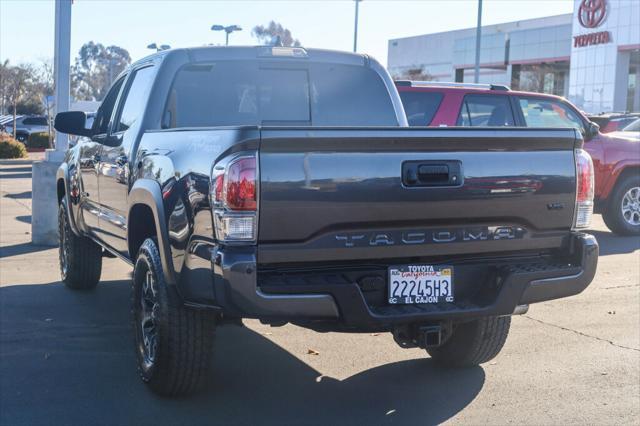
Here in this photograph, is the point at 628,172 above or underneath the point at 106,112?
underneath

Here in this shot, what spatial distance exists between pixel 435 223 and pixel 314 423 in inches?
49.4

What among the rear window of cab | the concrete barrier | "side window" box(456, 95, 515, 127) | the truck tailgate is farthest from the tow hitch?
the concrete barrier

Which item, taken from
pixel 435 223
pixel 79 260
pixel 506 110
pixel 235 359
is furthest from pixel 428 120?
pixel 435 223

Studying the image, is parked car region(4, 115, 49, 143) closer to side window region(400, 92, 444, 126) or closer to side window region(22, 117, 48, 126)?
side window region(22, 117, 48, 126)

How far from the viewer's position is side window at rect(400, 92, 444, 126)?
389 inches

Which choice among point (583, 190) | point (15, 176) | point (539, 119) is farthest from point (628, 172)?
point (15, 176)

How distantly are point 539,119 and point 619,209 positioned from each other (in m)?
2.00

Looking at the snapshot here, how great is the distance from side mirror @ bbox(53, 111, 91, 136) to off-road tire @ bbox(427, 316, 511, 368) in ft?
11.1

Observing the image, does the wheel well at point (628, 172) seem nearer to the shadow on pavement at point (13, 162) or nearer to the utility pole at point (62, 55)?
the utility pole at point (62, 55)

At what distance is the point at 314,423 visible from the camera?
4566mm

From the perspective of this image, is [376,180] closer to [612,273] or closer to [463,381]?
[463,381]

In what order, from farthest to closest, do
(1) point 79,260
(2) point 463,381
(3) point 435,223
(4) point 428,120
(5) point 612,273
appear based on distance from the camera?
(4) point 428,120, (5) point 612,273, (1) point 79,260, (2) point 463,381, (3) point 435,223

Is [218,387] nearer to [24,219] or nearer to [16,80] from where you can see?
[24,219]

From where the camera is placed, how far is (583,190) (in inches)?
185
